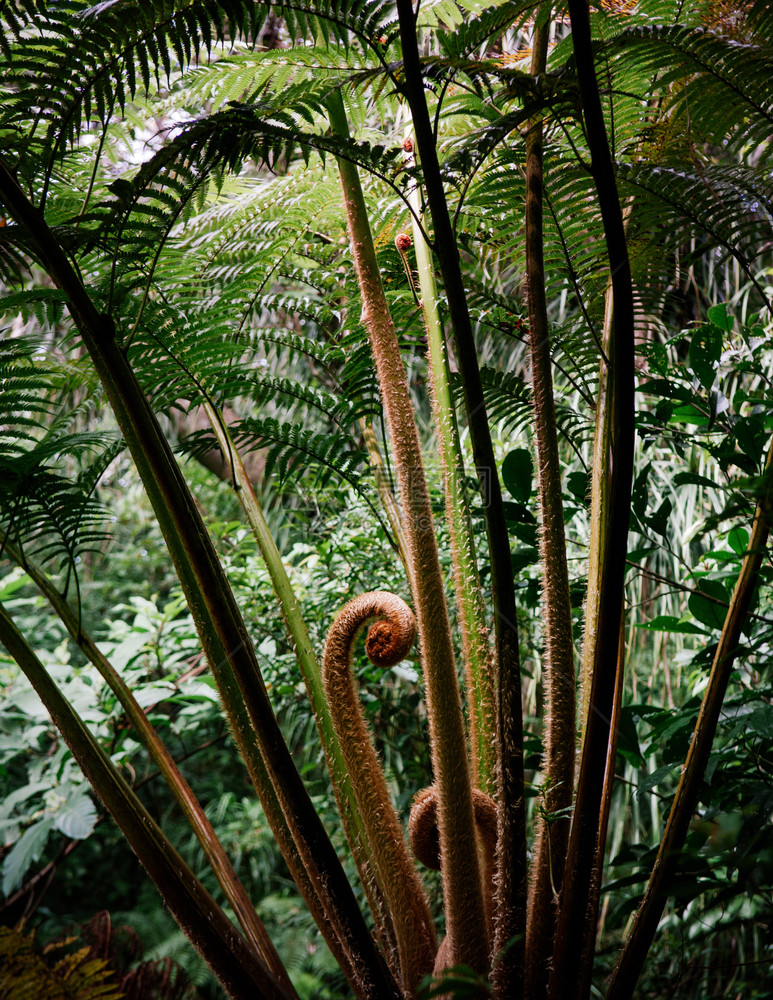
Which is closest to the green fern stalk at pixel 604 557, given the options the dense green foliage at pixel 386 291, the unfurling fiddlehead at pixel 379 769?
the dense green foliage at pixel 386 291

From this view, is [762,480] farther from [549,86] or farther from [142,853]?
[142,853]

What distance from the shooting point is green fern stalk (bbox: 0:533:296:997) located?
0.82 metres

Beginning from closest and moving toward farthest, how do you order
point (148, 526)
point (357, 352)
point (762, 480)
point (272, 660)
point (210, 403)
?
point (762, 480)
point (210, 403)
point (357, 352)
point (272, 660)
point (148, 526)

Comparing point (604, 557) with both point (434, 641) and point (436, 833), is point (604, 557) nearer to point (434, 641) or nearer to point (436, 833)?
point (434, 641)

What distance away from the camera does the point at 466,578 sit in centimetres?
88

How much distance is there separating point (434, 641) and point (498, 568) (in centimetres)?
17

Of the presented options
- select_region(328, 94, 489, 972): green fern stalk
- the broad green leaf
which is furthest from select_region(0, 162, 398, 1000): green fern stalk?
the broad green leaf

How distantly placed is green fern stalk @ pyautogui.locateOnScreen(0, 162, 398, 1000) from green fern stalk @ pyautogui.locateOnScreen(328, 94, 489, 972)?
0.11 meters

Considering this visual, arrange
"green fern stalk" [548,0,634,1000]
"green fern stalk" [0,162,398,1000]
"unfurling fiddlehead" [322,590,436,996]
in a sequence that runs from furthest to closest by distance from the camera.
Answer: "unfurling fiddlehead" [322,590,436,996] < "green fern stalk" [0,162,398,1000] < "green fern stalk" [548,0,634,1000]

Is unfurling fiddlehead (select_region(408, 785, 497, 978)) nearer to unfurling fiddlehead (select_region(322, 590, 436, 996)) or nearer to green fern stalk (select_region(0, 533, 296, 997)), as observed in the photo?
unfurling fiddlehead (select_region(322, 590, 436, 996))

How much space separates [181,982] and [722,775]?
2.95 feet

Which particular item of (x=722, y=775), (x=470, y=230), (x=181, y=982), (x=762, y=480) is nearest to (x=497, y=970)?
(x=722, y=775)

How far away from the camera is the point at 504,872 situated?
2.25ft

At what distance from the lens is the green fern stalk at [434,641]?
2.34 ft
